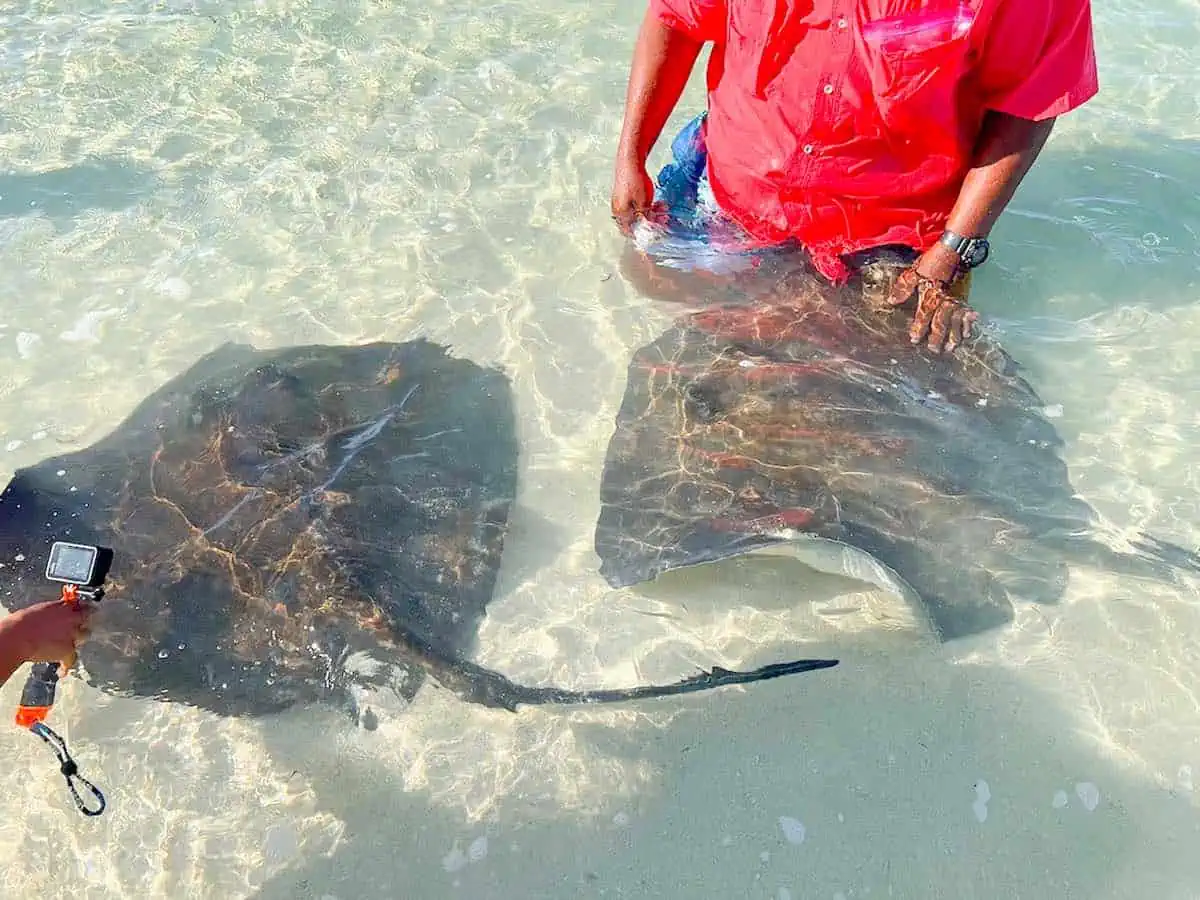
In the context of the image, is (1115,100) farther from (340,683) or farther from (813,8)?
(340,683)

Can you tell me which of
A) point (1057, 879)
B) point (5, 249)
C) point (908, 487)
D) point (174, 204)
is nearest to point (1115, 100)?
point (908, 487)

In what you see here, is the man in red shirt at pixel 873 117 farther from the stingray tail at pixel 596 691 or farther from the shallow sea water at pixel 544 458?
the stingray tail at pixel 596 691

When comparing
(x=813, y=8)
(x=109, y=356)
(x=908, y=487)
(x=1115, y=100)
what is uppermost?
(x=813, y=8)

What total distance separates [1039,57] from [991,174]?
53cm

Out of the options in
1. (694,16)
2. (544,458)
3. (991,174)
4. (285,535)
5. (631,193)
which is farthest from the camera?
(631,193)

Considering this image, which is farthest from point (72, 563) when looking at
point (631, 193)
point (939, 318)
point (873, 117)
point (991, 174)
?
point (991, 174)

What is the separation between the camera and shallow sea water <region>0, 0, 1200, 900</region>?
3174 mm

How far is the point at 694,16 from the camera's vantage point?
14.5 feet

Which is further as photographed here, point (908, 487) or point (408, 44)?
point (408, 44)

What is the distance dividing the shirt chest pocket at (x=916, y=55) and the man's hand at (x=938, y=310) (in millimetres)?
698

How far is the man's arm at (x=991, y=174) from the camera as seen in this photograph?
13.0ft

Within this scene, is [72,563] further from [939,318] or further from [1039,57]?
[1039,57]

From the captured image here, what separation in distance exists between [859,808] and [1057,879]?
2.36 ft

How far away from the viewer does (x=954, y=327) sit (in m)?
4.36
